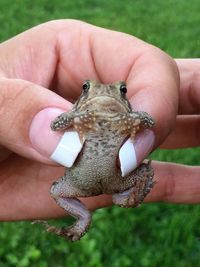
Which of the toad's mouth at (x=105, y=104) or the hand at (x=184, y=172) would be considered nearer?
the toad's mouth at (x=105, y=104)

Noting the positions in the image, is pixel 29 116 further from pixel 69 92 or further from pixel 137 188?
pixel 69 92

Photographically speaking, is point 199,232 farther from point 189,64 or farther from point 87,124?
point 87,124

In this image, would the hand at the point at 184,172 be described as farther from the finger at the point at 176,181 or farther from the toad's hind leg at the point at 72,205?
the toad's hind leg at the point at 72,205

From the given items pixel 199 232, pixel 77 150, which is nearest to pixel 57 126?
pixel 77 150

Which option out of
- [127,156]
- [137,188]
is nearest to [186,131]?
[137,188]

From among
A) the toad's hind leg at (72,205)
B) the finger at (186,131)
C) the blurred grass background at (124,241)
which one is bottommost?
the blurred grass background at (124,241)

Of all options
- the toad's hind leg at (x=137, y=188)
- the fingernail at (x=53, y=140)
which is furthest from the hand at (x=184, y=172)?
the fingernail at (x=53, y=140)

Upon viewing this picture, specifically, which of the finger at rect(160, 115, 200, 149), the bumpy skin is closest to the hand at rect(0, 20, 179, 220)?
the bumpy skin

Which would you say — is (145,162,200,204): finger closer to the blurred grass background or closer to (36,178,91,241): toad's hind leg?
the blurred grass background
